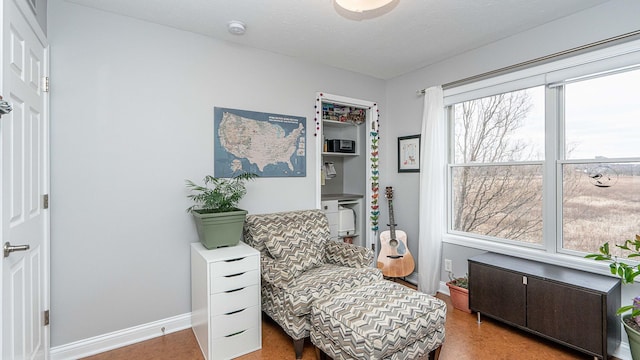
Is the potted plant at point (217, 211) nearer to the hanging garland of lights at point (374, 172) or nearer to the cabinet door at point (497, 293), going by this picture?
the hanging garland of lights at point (374, 172)

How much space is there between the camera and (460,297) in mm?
2779

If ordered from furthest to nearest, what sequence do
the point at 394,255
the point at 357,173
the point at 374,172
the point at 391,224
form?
the point at 357,173 → the point at 374,172 → the point at 391,224 → the point at 394,255

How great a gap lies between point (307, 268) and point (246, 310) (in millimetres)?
582

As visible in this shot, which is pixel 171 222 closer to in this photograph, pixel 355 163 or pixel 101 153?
pixel 101 153

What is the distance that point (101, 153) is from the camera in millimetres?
2168

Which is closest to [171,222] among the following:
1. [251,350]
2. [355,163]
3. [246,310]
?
[246,310]

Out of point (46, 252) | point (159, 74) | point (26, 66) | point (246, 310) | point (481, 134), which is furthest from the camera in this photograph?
point (481, 134)

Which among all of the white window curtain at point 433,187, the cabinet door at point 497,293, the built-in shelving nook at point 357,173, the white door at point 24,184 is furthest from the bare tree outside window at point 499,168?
the white door at point 24,184

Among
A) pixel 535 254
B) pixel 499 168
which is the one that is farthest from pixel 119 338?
pixel 499 168

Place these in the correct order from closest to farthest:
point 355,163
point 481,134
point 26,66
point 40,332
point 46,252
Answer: point 26,66 → point 40,332 → point 46,252 → point 481,134 → point 355,163

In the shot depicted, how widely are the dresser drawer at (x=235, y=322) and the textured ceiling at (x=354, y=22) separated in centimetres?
217

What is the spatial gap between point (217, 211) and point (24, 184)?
1129 millimetres

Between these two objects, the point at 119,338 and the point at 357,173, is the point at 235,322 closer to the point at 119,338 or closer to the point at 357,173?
the point at 119,338

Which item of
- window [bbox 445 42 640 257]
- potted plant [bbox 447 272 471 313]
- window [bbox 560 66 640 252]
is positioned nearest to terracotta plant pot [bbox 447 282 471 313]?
potted plant [bbox 447 272 471 313]
